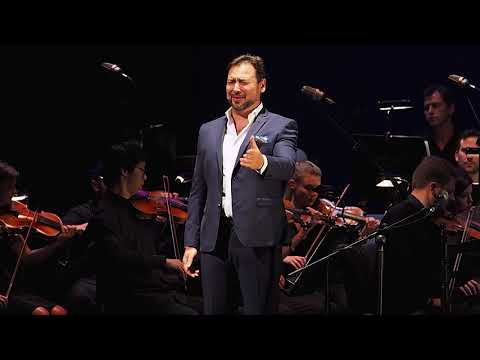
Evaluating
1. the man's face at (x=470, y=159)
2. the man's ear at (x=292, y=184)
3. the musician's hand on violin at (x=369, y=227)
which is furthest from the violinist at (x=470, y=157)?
the man's ear at (x=292, y=184)

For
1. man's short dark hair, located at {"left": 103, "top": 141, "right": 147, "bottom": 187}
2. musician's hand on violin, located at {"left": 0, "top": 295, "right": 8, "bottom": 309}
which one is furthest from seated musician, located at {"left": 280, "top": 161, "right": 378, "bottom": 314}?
musician's hand on violin, located at {"left": 0, "top": 295, "right": 8, "bottom": 309}

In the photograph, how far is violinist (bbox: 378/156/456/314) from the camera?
3914 millimetres

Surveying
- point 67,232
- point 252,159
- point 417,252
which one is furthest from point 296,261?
point 252,159

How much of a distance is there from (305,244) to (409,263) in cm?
71

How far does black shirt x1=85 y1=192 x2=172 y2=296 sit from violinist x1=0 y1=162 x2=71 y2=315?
0.34 metres

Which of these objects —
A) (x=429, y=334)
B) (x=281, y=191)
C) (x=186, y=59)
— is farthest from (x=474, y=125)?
(x=429, y=334)

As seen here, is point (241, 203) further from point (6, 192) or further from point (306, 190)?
point (6, 192)

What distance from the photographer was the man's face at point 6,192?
13.3 feet

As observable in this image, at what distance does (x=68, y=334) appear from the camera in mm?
Answer: 1611

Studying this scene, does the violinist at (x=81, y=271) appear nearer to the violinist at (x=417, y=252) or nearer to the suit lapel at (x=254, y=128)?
the suit lapel at (x=254, y=128)

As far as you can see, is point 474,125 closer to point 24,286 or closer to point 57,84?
point 57,84

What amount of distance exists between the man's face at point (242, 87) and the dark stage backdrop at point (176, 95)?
2.18 m

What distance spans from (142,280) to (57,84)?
7.60 feet

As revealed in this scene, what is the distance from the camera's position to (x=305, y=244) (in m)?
4.43
